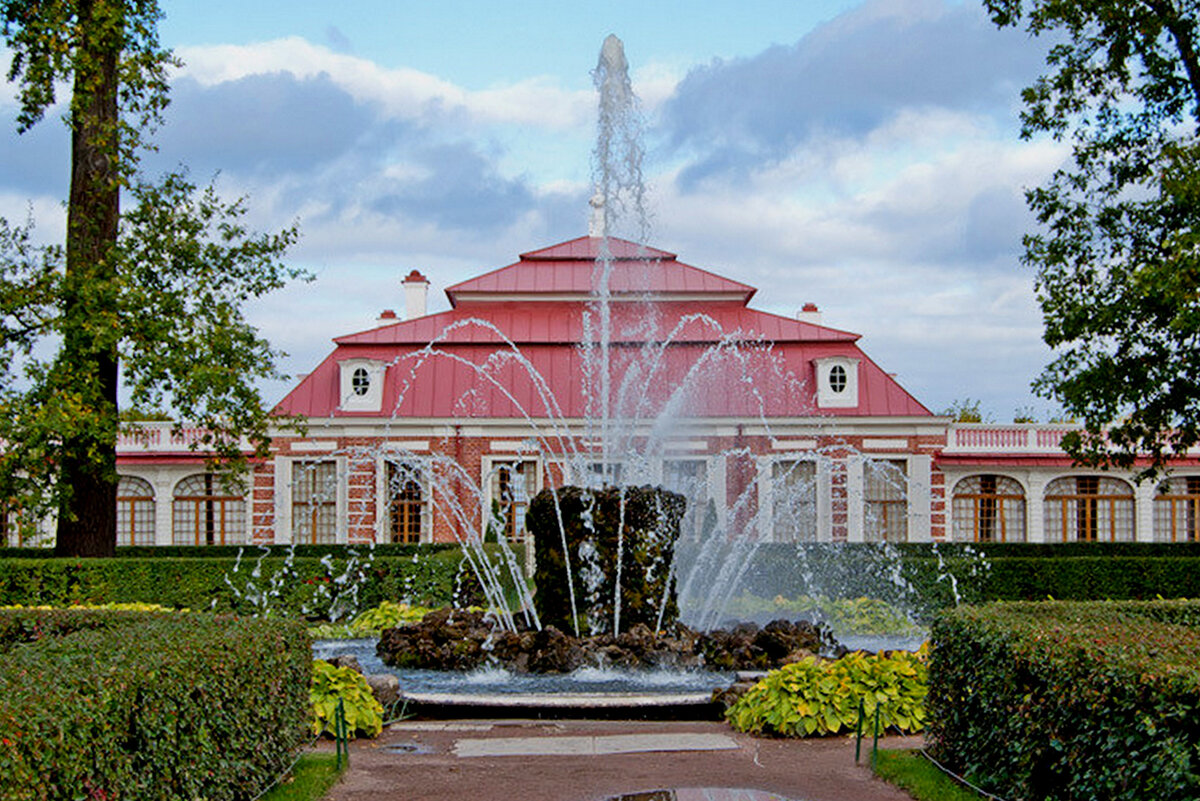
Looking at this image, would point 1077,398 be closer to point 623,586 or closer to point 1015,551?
point 1015,551

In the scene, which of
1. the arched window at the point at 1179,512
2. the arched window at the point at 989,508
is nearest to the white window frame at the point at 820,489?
the arched window at the point at 989,508

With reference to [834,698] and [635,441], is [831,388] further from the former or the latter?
[834,698]

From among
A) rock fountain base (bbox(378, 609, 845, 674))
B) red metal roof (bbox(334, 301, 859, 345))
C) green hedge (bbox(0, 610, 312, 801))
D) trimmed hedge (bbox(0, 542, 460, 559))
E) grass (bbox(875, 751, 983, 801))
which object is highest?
red metal roof (bbox(334, 301, 859, 345))

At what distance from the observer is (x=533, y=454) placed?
30.0 m

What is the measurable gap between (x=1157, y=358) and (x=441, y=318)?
17.5 m

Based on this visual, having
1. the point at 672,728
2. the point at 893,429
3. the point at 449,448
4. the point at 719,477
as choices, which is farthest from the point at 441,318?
the point at 672,728

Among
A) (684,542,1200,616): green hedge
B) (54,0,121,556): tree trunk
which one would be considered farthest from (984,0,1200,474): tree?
(54,0,121,556): tree trunk

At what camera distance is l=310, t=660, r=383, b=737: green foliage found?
8.63 m

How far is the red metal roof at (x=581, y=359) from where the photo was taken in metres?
29.5

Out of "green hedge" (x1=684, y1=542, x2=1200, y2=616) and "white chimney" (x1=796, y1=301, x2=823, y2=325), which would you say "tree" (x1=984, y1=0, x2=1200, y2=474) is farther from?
"white chimney" (x1=796, y1=301, x2=823, y2=325)

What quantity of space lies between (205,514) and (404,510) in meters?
4.68

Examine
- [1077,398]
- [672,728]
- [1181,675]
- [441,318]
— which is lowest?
[672,728]

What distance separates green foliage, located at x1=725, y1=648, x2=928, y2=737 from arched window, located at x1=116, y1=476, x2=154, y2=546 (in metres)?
24.5

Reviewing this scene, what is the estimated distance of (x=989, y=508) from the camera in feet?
102
